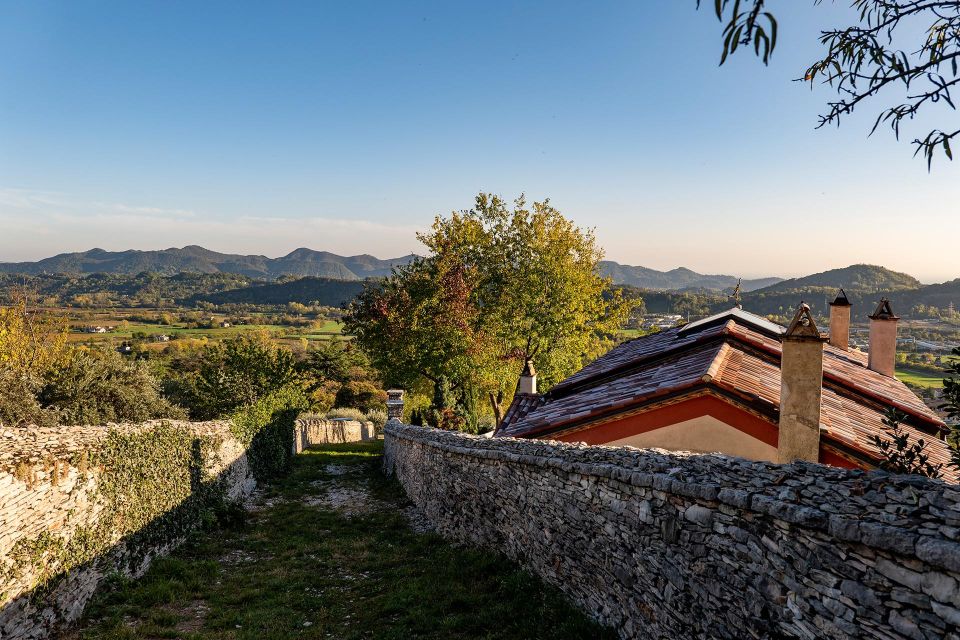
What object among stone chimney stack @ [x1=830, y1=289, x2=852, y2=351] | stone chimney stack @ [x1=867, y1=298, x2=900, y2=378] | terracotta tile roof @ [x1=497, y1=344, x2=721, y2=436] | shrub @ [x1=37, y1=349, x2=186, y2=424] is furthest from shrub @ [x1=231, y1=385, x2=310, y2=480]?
stone chimney stack @ [x1=867, y1=298, x2=900, y2=378]

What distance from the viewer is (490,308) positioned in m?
27.9

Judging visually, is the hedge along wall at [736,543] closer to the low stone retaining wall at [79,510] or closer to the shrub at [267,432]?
the low stone retaining wall at [79,510]

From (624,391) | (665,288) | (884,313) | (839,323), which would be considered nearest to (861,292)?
(839,323)

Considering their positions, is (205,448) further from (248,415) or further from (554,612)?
(554,612)

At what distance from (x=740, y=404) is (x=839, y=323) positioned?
12.4 metres

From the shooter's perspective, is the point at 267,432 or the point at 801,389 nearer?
the point at 801,389

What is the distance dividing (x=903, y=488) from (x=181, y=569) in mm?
10952

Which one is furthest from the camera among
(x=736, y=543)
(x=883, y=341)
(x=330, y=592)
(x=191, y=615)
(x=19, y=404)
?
(x=19, y=404)

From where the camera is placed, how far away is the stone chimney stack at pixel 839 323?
1728cm

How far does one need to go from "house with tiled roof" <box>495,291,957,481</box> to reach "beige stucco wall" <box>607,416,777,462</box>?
0.02m

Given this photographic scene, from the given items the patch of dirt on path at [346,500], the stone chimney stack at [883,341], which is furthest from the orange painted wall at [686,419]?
the stone chimney stack at [883,341]

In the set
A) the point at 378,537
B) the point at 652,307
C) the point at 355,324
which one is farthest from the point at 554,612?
the point at 652,307

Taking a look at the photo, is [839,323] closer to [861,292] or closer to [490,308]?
[490,308]

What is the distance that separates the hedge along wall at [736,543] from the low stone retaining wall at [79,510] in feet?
21.1
